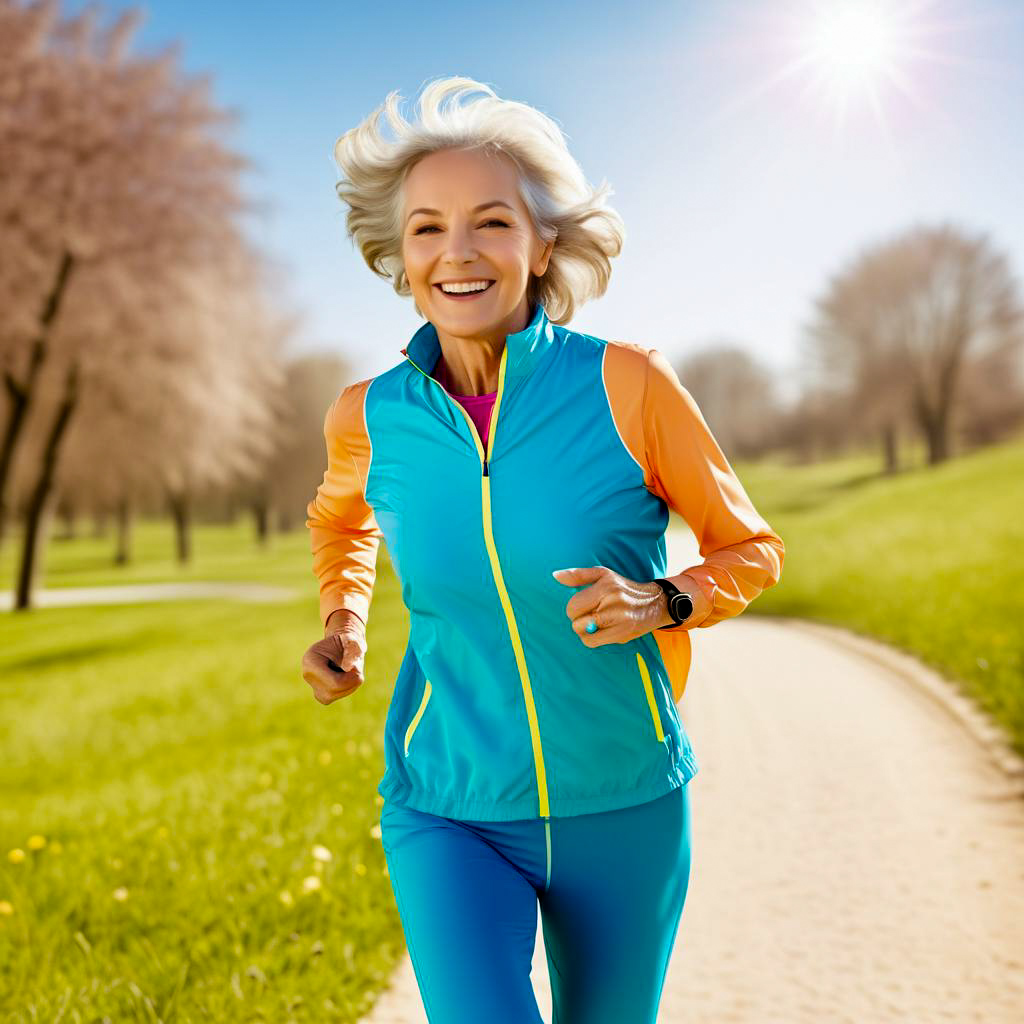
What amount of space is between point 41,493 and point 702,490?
18.3 metres

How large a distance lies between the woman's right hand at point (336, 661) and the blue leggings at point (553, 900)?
249mm

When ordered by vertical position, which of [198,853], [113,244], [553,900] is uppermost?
[113,244]

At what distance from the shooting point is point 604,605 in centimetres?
179

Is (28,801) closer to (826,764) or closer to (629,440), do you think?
(826,764)

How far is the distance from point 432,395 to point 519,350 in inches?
7.7

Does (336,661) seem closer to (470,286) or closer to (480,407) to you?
(480,407)

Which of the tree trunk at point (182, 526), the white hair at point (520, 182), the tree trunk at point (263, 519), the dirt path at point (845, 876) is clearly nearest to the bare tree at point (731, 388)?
the tree trunk at point (263, 519)

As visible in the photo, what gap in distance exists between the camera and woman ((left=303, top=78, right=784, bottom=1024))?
6.47 ft

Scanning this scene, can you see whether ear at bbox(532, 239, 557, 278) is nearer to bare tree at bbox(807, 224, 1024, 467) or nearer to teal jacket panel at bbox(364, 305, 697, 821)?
teal jacket panel at bbox(364, 305, 697, 821)

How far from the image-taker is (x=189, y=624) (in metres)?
18.2

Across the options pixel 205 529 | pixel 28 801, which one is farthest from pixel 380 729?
pixel 205 529

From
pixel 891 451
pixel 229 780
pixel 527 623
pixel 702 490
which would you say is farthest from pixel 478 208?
pixel 891 451

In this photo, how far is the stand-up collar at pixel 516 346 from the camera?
6.79 ft

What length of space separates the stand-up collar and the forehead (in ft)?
0.79
